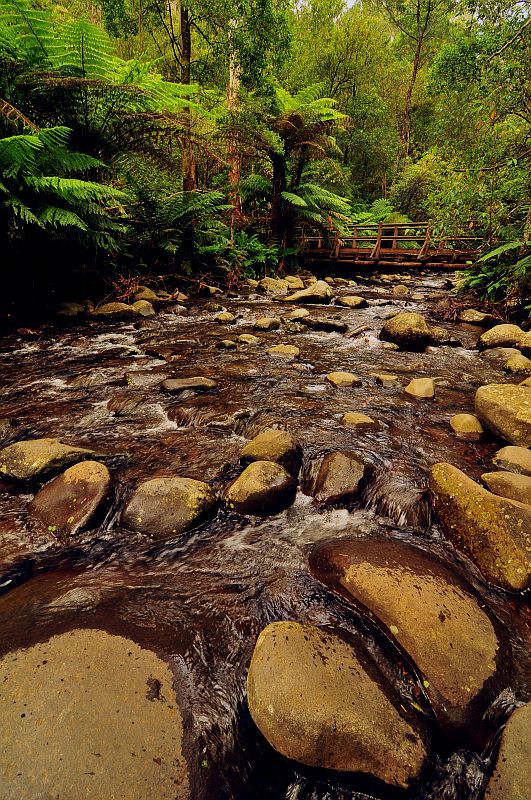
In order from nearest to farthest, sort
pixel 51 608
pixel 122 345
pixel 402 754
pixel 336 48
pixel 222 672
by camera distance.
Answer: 1. pixel 402 754
2. pixel 222 672
3. pixel 51 608
4. pixel 122 345
5. pixel 336 48

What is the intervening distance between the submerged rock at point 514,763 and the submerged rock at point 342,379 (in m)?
2.89

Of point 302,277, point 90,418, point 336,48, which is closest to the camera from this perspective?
point 90,418

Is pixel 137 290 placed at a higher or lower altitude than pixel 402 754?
higher

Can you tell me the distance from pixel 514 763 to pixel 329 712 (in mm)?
502

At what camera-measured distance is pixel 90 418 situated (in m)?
3.01

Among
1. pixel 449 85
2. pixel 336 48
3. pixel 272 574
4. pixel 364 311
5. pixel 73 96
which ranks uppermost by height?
pixel 336 48

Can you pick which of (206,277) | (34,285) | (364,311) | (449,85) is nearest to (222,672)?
(34,285)

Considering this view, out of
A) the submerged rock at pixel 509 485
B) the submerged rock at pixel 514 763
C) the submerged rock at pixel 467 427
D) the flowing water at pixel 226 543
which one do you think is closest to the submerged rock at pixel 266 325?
the flowing water at pixel 226 543

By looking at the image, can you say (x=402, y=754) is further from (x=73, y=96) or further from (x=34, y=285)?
(x=73, y=96)

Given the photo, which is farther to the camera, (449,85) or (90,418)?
(449,85)

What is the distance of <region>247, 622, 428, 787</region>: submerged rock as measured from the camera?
3.51 ft

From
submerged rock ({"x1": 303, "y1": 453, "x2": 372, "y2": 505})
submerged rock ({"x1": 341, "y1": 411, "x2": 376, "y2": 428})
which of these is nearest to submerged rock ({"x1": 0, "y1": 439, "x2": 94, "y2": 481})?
submerged rock ({"x1": 303, "y1": 453, "x2": 372, "y2": 505})

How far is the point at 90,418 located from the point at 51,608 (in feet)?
5.84

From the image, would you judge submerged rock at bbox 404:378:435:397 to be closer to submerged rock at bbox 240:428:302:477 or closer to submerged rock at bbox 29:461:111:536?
submerged rock at bbox 240:428:302:477
